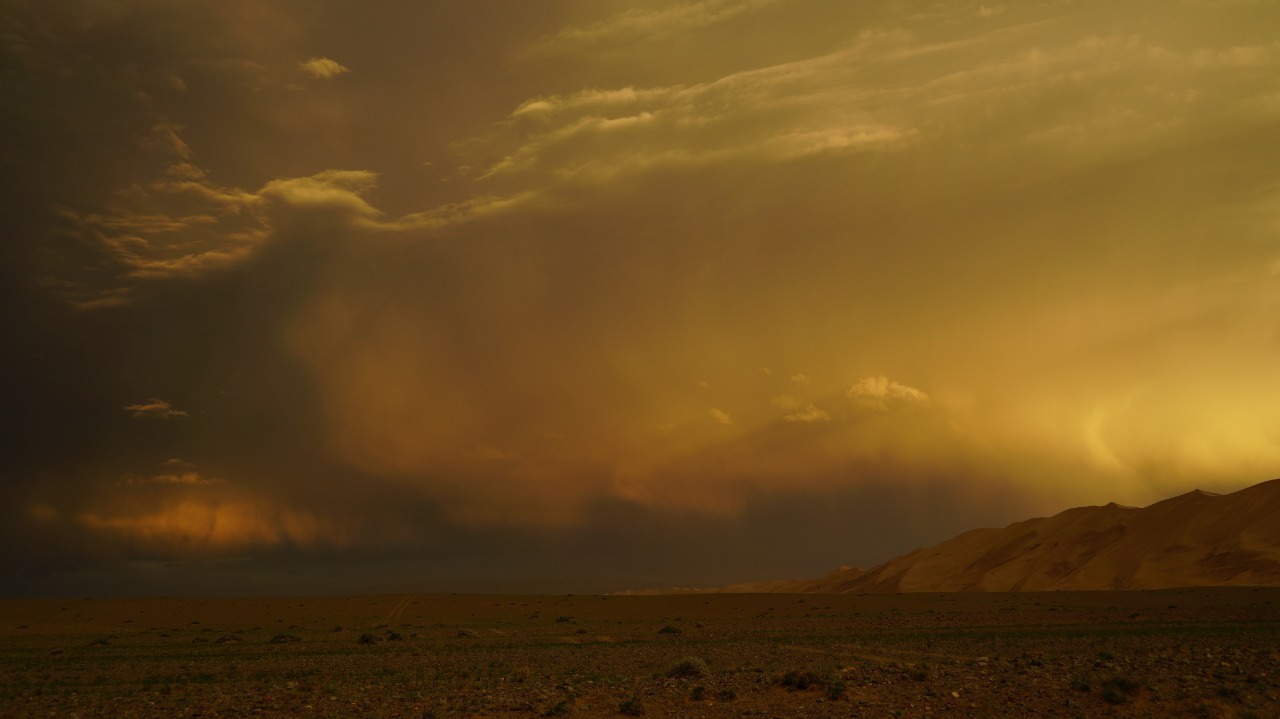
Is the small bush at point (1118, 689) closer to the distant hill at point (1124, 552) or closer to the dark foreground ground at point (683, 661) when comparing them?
the dark foreground ground at point (683, 661)

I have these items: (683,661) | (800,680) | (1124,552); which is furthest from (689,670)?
(1124,552)

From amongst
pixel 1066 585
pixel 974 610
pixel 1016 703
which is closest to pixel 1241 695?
pixel 1016 703

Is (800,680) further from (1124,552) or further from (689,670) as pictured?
(1124,552)

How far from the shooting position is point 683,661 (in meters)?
27.2

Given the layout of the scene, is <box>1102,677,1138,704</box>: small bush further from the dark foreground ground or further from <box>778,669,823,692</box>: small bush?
<box>778,669,823,692</box>: small bush

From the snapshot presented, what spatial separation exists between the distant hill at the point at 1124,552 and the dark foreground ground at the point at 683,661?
1869 centimetres

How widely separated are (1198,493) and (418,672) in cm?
12675

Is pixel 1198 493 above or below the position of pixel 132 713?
above

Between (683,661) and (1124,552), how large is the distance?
341ft

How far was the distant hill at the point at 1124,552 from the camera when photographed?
3703 inches

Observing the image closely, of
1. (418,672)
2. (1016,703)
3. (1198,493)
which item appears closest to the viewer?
(1016,703)

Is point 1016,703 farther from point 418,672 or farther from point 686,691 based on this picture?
point 418,672

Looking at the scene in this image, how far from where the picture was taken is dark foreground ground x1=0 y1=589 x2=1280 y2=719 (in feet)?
66.1

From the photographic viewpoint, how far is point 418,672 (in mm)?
31406
